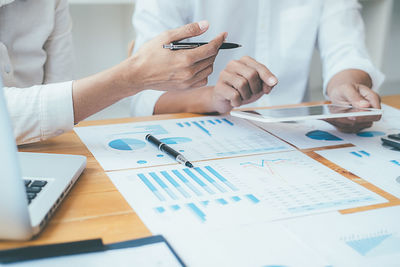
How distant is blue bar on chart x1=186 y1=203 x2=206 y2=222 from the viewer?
0.48 metres

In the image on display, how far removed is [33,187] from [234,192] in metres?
0.24

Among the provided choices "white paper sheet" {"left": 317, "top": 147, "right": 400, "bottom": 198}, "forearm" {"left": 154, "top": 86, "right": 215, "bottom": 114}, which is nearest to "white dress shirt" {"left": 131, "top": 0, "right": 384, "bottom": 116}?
"forearm" {"left": 154, "top": 86, "right": 215, "bottom": 114}

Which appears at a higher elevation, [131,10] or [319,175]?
[131,10]

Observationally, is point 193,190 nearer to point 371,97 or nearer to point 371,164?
point 371,164

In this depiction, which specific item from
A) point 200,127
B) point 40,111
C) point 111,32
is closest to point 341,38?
point 200,127

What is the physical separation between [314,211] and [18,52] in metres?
0.74

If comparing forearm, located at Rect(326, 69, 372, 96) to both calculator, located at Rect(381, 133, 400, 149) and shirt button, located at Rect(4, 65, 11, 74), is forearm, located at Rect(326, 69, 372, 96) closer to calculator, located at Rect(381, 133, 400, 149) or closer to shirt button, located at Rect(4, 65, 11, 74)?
calculator, located at Rect(381, 133, 400, 149)

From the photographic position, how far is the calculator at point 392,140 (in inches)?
28.5

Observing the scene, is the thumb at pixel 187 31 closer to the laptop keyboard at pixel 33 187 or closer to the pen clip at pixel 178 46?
the pen clip at pixel 178 46

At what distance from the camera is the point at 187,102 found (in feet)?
3.10

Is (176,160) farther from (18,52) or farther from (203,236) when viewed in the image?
(18,52)

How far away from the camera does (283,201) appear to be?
52 centimetres

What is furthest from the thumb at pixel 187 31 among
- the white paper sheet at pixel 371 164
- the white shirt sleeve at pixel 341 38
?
the white shirt sleeve at pixel 341 38

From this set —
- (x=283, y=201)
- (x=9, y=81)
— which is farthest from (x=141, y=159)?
(x=9, y=81)
